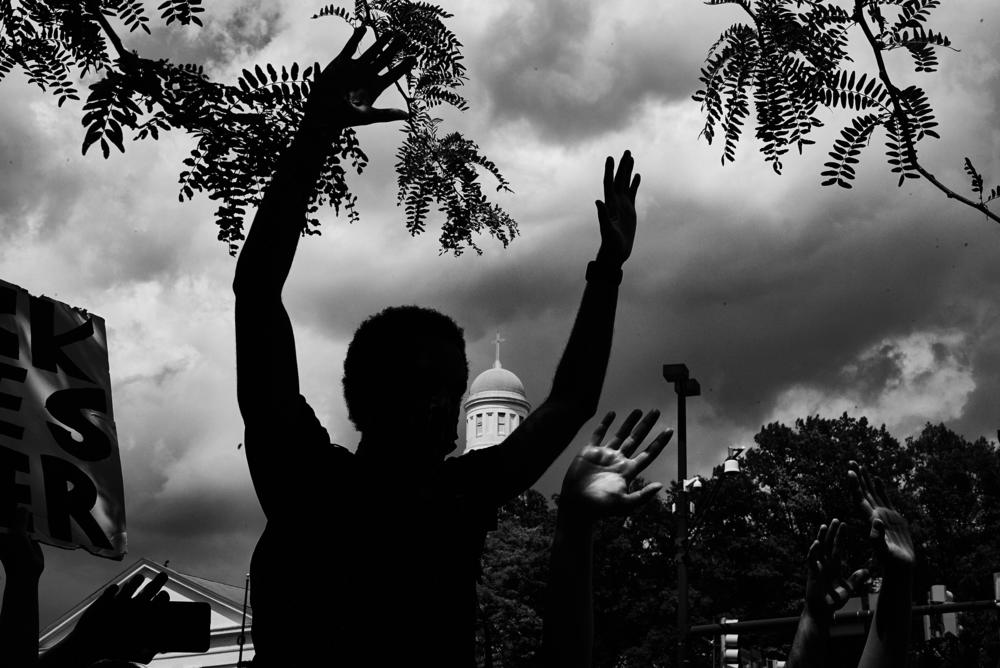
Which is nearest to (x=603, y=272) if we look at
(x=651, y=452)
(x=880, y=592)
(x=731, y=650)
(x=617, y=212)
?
(x=617, y=212)

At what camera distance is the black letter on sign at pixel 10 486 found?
4.56m

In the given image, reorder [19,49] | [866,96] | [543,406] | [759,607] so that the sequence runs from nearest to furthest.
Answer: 1. [543,406]
2. [866,96]
3. [19,49]
4. [759,607]

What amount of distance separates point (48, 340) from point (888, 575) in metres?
4.16

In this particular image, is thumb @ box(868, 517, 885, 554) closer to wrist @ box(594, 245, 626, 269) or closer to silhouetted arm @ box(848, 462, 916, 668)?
silhouetted arm @ box(848, 462, 916, 668)

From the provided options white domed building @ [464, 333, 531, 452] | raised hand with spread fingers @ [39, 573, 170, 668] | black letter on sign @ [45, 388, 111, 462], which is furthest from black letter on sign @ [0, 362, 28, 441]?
white domed building @ [464, 333, 531, 452]

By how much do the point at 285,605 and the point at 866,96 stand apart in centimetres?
326

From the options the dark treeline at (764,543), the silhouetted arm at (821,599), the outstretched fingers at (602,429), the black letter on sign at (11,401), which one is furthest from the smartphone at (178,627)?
the dark treeline at (764,543)

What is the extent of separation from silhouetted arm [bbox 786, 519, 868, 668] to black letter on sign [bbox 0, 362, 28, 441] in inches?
143

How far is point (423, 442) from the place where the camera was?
7.37ft

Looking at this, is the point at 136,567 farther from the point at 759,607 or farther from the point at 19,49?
the point at 19,49

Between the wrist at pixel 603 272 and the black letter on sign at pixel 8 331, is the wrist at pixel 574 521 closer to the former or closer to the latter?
the wrist at pixel 603 272

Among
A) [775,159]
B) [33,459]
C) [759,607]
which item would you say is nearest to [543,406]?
[775,159]

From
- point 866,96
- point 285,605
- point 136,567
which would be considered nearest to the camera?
point 285,605

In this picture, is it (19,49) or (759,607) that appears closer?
(19,49)
